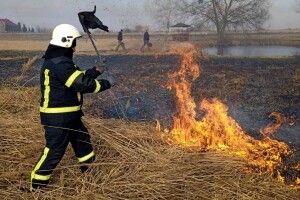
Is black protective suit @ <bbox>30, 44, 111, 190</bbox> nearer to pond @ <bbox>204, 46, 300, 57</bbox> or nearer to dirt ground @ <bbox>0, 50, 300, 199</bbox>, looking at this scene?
dirt ground @ <bbox>0, 50, 300, 199</bbox>

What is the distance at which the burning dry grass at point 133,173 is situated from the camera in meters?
4.67

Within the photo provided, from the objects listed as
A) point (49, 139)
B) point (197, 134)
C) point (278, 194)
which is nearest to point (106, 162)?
point (49, 139)

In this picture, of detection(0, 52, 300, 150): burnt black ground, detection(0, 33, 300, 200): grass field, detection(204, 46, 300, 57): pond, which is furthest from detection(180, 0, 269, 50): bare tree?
detection(0, 33, 300, 200): grass field

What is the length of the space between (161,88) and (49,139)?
9.05m

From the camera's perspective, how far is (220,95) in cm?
1233

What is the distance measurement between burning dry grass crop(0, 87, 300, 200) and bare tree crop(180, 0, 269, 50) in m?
27.2

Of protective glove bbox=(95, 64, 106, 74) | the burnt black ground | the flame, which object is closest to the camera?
protective glove bbox=(95, 64, 106, 74)

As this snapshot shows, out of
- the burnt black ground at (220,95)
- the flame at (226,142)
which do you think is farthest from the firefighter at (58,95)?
the burnt black ground at (220,95)

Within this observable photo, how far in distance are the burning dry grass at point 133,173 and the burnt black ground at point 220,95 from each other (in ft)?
7.72

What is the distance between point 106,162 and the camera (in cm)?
547

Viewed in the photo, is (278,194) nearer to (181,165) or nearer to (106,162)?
(181,165)

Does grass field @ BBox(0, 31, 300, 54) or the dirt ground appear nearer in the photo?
the dirt ground

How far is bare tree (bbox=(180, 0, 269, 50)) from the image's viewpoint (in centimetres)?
3234

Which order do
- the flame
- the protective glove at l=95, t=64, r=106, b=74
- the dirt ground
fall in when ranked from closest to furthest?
the protective glove at l=95, t=64, r=106, b=74
the flame
the dirt ground
